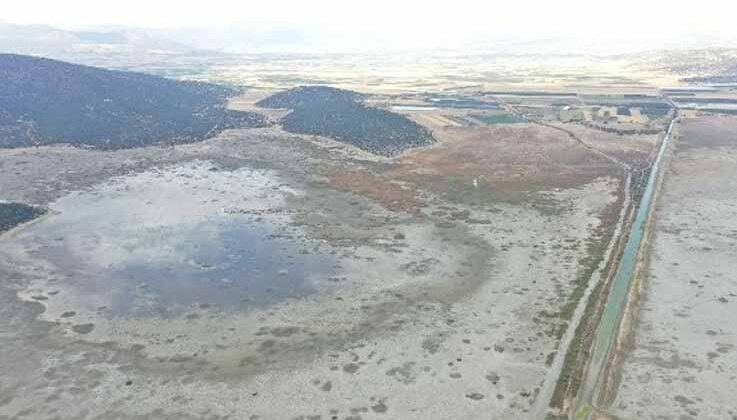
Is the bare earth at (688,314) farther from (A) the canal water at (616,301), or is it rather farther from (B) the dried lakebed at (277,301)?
(B) the dried lakebed at (277,301)

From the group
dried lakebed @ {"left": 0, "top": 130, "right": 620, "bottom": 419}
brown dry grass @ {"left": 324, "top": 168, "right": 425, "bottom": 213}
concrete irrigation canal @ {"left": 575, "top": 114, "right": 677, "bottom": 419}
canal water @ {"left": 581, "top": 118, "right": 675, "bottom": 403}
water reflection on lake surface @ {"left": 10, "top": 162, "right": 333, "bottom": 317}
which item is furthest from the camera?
brown dry grass @ {"left": 324, "top": 168, "right": 425, "bottom": 213}

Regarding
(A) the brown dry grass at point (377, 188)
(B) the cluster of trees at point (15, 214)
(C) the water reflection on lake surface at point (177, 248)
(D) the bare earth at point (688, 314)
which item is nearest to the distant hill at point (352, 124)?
(A) the brown dry grass at point (377, 188)

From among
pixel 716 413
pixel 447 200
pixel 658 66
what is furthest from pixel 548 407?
pixel 658 66

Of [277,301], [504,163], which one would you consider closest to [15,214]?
[277,301]

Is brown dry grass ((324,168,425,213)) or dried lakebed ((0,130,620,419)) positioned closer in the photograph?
dried lakebed ((0,130,620,419))

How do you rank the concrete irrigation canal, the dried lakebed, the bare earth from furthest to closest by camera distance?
the concrete irrigation canal < the dried lakebed < the bare earth

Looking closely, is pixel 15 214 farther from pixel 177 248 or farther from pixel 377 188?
pixel 377 188

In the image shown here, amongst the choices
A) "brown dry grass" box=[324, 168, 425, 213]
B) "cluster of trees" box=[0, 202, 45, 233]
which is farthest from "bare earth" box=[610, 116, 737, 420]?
"cluster of trees" box=[0, 202, 45, 233]

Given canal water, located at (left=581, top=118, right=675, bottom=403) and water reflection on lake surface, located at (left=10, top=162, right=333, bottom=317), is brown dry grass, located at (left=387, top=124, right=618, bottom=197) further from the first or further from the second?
water reflection on lake surface, located at (left=10, top=162, right=333, bottom=317)
